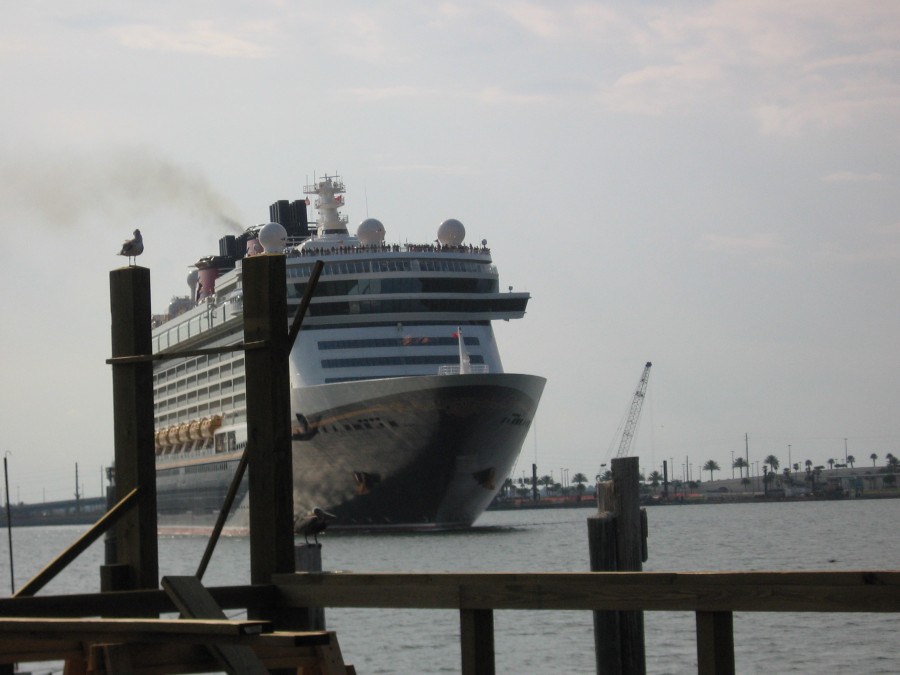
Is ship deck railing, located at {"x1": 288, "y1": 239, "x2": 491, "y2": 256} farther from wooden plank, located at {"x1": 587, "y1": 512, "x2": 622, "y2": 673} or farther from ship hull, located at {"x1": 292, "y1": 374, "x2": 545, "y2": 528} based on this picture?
wooden plank, located at {"x1": 587, "y1": 512, "x2": 622, "y2": 673}

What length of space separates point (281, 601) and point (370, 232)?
55.3 m

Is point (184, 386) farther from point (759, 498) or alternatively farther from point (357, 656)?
point (759, 498)

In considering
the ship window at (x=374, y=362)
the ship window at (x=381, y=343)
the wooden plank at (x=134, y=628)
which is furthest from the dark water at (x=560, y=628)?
the wooden plank at (x=134, y=628)

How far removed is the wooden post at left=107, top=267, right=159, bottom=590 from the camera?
8.25 metres

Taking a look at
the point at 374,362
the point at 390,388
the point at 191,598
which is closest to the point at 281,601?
the point at 191,598

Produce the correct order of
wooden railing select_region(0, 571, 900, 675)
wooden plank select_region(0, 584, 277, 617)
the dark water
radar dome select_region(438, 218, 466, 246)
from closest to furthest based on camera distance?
wooden railing select_region(0, 571, 900, 675)
wooden plank select_region(0, 584, 277, 617)
the dark water
radar dome select_region(438, 218, 466, 246)

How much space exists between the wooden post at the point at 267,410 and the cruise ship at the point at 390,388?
135 ft

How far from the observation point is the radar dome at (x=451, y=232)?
61812 millimetres

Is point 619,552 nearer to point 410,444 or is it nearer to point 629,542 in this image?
point 629,542

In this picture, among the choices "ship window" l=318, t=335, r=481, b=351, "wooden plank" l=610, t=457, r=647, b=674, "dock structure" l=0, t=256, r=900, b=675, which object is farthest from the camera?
"ship window" l=318, t=335, r=481, b=351

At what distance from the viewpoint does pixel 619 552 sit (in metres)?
13.1

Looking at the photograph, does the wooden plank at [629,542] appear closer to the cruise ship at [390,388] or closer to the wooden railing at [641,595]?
the wooden railing at [641,595]

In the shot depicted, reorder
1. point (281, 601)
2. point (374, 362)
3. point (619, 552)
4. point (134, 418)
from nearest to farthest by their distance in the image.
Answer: point (281, 601)
point (134, 418)
point (619, 552)
point (374, 362)

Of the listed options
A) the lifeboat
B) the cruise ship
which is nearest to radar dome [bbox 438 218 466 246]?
the cruise ship
